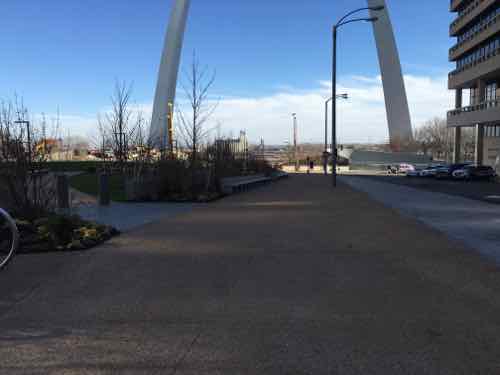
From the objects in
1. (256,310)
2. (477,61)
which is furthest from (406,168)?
(256,310)

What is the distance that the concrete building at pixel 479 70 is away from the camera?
4190 centimetres

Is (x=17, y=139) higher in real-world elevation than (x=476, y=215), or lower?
higher

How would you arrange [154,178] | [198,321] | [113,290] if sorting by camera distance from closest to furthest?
[198,321] < [113,290] < [154,178]

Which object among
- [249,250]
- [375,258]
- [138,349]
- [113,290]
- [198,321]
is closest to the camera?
[138,349]

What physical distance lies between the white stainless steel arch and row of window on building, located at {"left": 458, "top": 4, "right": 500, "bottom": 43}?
12496 mm

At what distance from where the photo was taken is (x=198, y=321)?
4543mm

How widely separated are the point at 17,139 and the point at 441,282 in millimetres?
8420

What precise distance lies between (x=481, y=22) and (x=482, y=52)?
9.45 ft

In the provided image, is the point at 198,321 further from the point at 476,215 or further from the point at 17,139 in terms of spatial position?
the point at 476,215

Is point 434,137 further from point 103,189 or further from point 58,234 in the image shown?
point 58,234

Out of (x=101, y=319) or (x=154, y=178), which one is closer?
(x=101, y=319)

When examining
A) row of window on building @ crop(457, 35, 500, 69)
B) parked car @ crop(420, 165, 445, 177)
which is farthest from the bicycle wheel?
row of window on building @ crop(457, 35, 500, 69)

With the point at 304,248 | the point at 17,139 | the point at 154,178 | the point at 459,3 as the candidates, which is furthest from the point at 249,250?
the point at 459,3

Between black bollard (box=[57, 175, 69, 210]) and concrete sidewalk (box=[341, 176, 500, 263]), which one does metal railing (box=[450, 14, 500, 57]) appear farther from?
black bollard (box=[57, 175, 69, 210])
